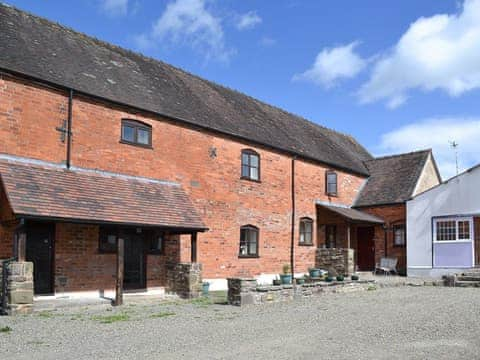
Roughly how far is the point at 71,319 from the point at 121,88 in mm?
8376

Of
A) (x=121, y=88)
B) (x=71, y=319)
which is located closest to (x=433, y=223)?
(x=121, y=88)

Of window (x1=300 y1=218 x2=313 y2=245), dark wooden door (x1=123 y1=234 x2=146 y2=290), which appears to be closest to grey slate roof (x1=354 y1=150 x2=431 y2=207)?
window (x1=300 y1=218 x2=313 y2=245)

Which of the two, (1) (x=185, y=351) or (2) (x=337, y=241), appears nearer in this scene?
(1) (x=185, y=351)

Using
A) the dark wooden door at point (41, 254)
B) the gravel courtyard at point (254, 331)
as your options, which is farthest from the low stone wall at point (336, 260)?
the dark wooden door at point (41, 254)

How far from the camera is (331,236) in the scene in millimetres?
25797

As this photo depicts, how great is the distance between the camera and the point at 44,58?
16094mm

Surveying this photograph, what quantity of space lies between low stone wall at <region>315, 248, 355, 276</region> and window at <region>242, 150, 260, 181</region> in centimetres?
516

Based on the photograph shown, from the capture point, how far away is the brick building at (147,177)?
14.3 metres

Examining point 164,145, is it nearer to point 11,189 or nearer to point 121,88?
point 121,88

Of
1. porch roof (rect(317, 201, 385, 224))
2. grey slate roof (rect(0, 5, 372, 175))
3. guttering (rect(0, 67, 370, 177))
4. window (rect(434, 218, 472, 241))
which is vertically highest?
grey slate roof (rect(0, 5, 372, 175))

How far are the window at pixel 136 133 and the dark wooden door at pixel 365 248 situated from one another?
45.1 feet

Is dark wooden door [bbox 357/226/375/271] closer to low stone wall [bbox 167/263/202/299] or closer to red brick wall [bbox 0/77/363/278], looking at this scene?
red brick wall [bbox 0/77/363/278]

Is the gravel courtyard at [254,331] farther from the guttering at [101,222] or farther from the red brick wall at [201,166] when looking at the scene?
the red brick wall at [201,166]

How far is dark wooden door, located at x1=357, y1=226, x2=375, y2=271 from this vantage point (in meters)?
26.6
